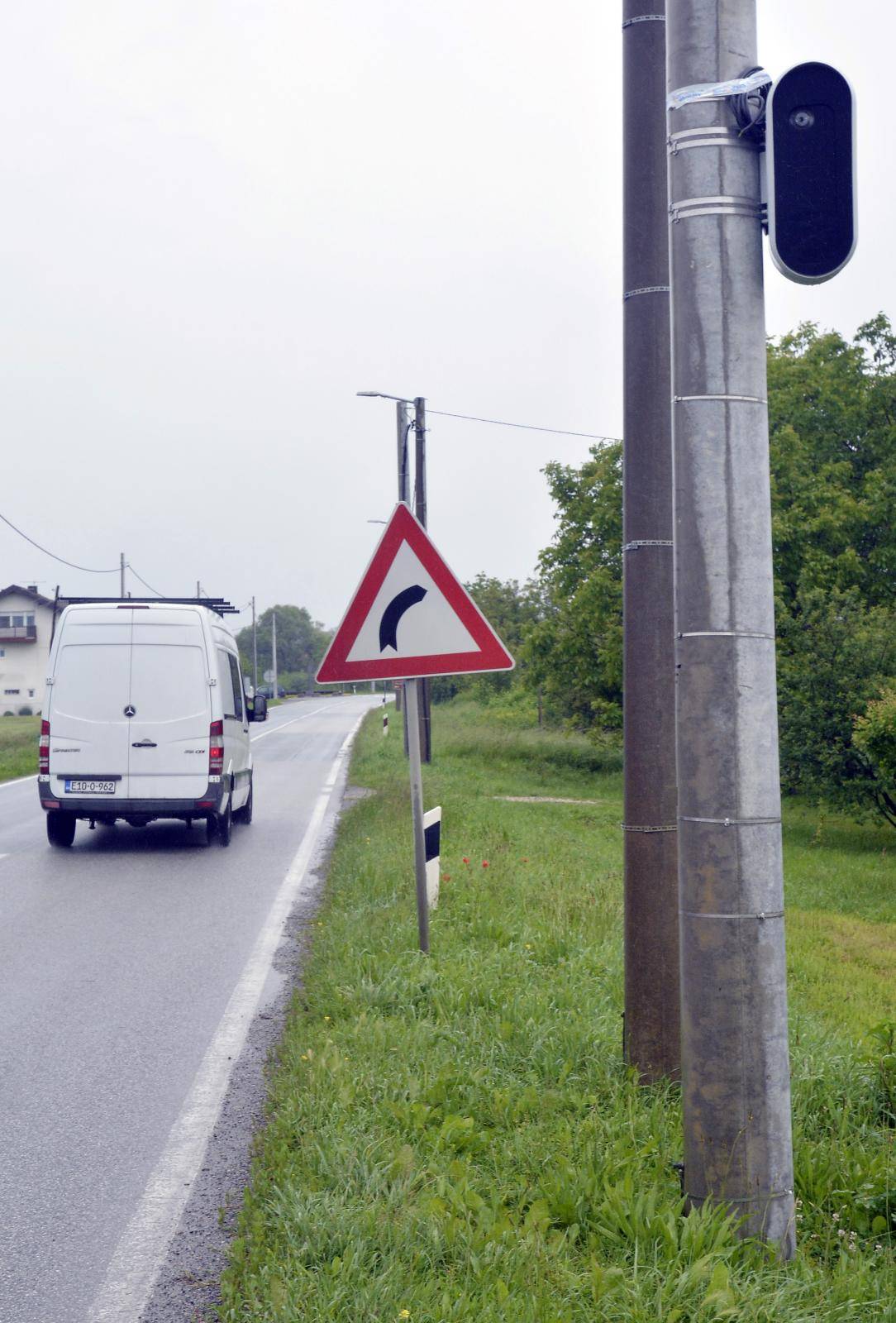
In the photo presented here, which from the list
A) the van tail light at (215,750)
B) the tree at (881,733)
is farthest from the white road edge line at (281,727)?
the van tail light at (215,750)

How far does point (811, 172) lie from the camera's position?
314cm

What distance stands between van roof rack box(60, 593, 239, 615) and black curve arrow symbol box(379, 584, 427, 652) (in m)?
7.37

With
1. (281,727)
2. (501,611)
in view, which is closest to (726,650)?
(281,727)

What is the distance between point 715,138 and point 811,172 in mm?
291

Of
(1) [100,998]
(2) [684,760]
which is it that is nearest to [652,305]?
(2) [684,760]

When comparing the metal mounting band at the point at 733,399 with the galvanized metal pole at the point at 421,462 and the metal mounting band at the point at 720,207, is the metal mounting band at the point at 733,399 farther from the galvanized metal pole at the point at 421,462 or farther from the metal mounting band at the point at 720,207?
the galvanized metal pole at the point at 421,462

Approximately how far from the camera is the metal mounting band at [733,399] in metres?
3.25

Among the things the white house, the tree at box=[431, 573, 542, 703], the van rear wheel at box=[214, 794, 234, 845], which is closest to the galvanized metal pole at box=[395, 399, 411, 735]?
the van rear wheel at box=[214, 794, 234, 845]

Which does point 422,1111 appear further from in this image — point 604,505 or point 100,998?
point 604,505

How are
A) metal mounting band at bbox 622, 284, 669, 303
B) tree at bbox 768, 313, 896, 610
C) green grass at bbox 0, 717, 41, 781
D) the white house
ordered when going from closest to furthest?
metal mounting band at bbox 622, 284, 669, 303 < green grass at bbox 0, 717, 41, 781 < tree at bbox 768, 313, 896, 610 < the white house

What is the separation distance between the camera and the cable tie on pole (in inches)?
127

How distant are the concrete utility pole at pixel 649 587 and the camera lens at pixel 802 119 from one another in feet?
5.45

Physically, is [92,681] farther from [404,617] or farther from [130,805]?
[404,617]

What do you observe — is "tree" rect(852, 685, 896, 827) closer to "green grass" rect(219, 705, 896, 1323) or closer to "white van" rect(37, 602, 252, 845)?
"white van" rect(37, 602, 252, 845)
